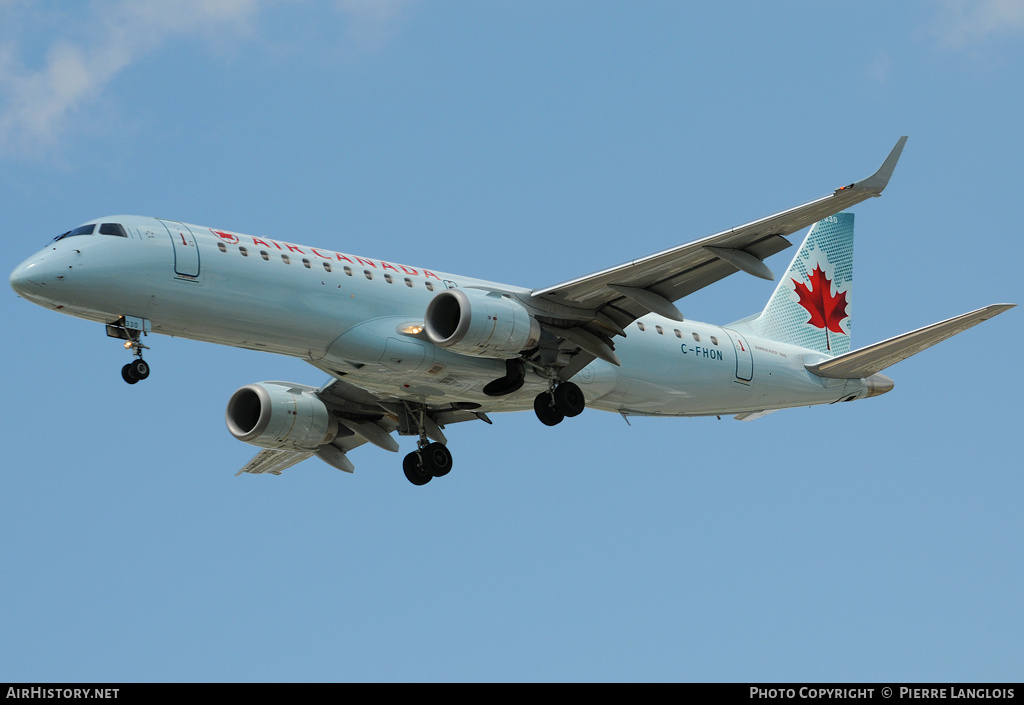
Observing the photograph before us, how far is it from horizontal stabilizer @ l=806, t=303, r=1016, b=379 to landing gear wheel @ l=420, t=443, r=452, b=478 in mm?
10293

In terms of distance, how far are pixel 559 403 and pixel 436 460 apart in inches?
182

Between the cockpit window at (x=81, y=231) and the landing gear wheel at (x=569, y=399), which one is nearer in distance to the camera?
the cockpit window at (x=81, y=231)

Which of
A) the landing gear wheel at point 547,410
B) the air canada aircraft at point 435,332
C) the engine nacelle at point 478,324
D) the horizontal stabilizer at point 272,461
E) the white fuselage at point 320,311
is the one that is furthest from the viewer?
the horizontal stabilizer at point 272,461

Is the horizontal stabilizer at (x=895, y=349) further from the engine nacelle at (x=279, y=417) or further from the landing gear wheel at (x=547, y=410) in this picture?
the engine nacelle at (x=279, y=417)

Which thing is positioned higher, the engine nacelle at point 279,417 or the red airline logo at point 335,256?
the red airline logo at point 335,256

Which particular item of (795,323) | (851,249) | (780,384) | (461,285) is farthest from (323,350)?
(851,249)

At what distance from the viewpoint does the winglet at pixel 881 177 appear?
24.5 m

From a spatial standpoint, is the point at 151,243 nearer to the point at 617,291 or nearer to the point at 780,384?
the point at 617,291

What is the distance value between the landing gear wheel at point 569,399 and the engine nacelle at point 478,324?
71.3 inches

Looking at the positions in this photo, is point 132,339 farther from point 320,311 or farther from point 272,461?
point 272,461

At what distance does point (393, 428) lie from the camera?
34125 millimetres

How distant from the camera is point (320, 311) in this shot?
27.6 metres

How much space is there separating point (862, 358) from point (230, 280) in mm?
16976
